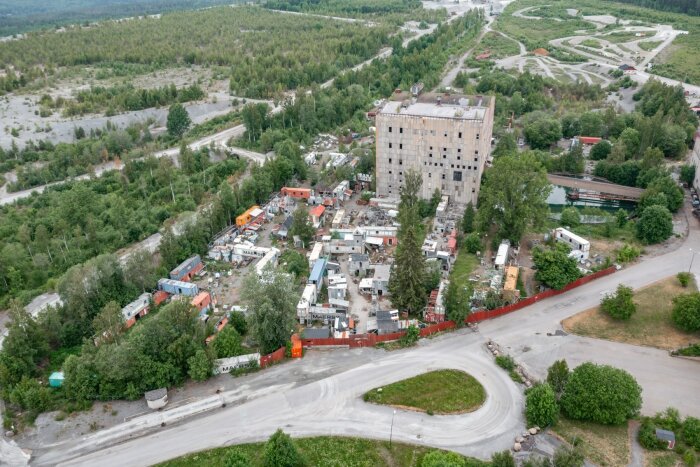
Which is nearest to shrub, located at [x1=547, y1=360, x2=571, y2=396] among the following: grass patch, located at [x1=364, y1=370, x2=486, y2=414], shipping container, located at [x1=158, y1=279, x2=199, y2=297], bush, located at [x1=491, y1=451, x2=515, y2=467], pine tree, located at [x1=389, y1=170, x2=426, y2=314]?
grass patch, located at [x1=364, y1=370, x2=486, y2=414]

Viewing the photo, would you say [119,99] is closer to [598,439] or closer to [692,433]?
[598,439]

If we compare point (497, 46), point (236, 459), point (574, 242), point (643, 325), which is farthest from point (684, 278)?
point (497, 46)

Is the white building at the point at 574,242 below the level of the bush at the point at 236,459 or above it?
below

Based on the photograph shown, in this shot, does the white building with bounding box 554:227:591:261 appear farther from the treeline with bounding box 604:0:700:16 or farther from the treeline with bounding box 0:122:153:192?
the treeline with bounding box 604:0:700:16

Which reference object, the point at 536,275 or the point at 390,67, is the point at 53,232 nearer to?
the point at 536,275

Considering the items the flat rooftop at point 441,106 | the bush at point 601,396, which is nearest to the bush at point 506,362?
the bush at point 601,396

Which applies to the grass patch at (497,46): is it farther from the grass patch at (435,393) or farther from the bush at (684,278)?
the grass patch at (435,393)
